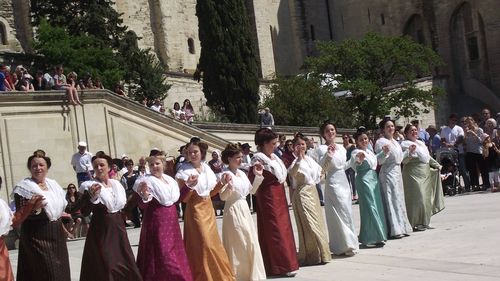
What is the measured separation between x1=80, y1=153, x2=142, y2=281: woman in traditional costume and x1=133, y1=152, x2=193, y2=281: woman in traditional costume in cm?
28

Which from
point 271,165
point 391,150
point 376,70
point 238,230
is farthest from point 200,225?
point 376,70

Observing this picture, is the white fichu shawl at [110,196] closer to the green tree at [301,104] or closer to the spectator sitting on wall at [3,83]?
the spectator sitting on wall at [3,83]

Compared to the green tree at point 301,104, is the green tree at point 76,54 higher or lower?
higher

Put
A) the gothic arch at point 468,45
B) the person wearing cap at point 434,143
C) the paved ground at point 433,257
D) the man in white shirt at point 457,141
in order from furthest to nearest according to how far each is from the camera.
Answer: the gothic arch at point 468,45 < the person wearing cap at point 434,143 < the man in white shirt at point 457,141 < the paved ground at point 433,257

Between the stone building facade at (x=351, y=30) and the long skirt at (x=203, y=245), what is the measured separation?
38757mm

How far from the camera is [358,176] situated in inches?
583

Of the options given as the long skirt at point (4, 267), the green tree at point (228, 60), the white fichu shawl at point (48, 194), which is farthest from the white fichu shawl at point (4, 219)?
the green tree at point (228, 60)

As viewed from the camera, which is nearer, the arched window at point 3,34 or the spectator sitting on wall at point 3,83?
the spectator sitting on wall at point 3,83

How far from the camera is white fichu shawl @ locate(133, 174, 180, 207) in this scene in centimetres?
1101

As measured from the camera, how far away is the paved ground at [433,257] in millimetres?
11547

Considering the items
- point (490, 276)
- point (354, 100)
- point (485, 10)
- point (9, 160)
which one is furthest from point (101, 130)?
point (485, 10)

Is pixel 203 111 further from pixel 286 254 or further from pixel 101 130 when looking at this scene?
pixel 286 254

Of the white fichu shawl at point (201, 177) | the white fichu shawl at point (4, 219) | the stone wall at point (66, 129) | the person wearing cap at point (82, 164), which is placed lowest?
the white fichu shawl at point (4, 219)

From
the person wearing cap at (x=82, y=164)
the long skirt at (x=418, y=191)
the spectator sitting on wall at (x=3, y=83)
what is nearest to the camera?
the long skirt at (x=418, y=191)
